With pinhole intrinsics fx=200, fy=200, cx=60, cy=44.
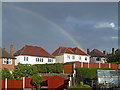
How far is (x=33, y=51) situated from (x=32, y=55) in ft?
7.31

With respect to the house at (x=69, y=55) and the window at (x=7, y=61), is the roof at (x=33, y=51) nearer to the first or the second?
the house at (x=69, y=55)

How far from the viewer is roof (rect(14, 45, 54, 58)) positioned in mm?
55184

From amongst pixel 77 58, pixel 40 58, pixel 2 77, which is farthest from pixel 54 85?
pixel 77 58

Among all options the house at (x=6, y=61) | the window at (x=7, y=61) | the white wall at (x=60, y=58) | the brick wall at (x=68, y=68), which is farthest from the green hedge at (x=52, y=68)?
the white wall at (x=60, y=58)

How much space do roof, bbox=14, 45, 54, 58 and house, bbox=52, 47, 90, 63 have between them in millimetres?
4544

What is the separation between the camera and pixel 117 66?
46125 mm

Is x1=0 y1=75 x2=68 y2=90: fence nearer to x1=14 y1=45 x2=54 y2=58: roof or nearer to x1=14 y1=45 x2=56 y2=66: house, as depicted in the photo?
x1=14 y1=45 x2=56 y2=66: house

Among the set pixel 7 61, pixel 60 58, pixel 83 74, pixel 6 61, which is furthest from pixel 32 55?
pixel 83 74

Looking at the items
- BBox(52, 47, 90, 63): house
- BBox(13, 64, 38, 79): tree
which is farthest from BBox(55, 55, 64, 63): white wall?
BBox(13, 64, 38, 79): tree

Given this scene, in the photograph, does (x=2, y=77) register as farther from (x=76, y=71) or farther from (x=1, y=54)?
(x=76, y=71)

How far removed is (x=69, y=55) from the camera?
199ft

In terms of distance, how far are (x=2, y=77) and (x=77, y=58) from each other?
33.1 metres

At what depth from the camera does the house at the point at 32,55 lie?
54097 millimetres

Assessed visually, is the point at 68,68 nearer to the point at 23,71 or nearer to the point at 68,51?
the point at 23,71
